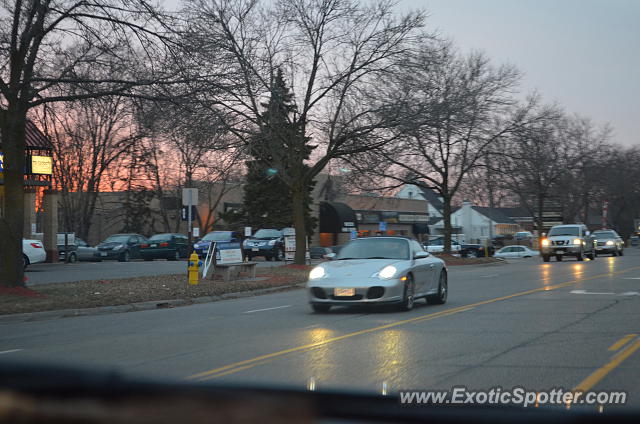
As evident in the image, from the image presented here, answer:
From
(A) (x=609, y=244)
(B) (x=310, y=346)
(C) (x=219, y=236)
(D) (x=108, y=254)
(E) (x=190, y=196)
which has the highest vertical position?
(E) (x=190, y=196)

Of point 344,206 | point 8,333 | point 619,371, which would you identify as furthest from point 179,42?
point 344,206

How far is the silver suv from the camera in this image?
133 feet

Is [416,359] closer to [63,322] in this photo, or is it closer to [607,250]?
[63,322]

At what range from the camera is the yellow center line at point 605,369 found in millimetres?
6715

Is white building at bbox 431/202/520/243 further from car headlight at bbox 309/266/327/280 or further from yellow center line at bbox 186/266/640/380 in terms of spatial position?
car headlight at bbox 309/266/327/280

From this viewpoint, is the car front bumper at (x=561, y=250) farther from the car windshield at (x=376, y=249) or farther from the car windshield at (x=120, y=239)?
the car windshield at (x=376, y=249)

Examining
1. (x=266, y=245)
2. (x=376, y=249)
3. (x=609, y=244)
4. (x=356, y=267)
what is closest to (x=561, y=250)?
(x=609, y=244)

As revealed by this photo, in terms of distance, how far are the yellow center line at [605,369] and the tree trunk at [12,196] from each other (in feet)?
43.4

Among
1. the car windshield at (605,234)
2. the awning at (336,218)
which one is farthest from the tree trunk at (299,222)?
the awning at (336,218)

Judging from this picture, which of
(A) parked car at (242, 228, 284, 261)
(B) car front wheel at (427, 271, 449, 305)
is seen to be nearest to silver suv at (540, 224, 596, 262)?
(A) parked car at (242, 228, 284, 261)

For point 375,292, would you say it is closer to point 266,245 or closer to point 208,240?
point 266,245

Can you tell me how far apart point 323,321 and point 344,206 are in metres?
52.4

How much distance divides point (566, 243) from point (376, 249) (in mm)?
28793

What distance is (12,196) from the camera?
16922 mm
